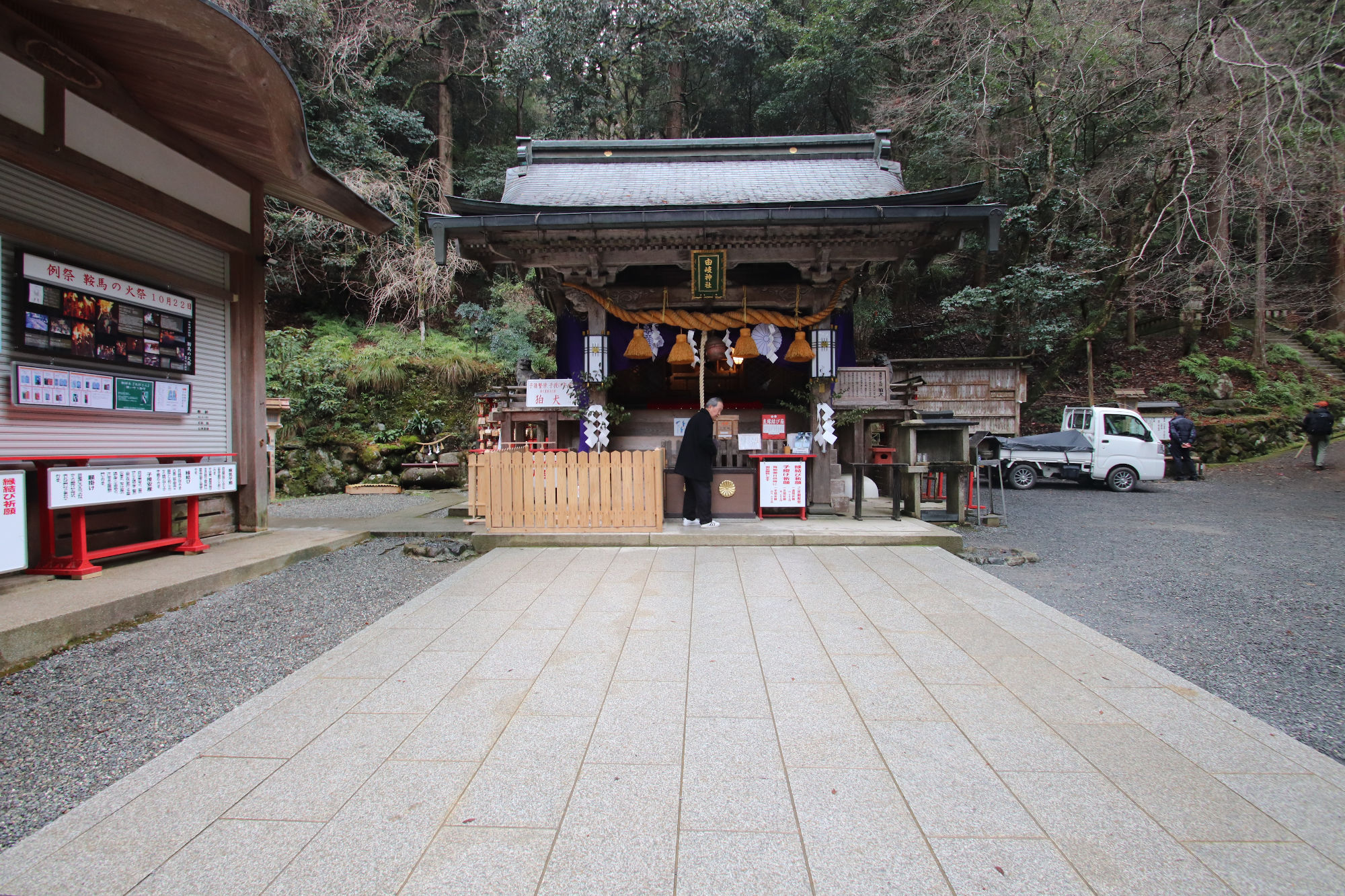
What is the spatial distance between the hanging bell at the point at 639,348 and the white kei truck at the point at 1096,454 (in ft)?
28.2

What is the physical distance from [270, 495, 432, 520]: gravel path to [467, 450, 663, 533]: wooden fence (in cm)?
315

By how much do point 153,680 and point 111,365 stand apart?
3582mm

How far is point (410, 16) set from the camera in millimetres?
16500

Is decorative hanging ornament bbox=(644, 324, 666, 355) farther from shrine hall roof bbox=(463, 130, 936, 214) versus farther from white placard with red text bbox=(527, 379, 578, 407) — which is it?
shrine hall roof bbox=(463, 130, 936, 214)

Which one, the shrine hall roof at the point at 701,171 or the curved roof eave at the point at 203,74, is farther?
the shrine hall roof at the point at 701,171

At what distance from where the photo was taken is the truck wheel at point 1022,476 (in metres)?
12.7

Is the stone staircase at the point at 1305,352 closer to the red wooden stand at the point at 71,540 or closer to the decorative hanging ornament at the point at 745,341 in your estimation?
the decorative hanging ornament at the point at 745,341

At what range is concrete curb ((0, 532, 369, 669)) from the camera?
3404mm

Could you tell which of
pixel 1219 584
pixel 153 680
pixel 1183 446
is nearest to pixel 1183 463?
pixel 1183 446

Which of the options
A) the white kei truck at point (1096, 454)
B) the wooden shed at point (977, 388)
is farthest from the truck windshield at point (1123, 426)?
the wooden shed at point (977, 388)

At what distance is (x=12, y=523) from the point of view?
3904mm

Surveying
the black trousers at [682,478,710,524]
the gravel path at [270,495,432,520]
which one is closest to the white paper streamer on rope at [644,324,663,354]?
the black trousers at [682,478,710,524]

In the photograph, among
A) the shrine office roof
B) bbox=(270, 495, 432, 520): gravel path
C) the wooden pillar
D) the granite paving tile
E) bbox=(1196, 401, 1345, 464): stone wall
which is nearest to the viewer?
the granite paving tile

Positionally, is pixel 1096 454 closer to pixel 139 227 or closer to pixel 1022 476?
pixel 1022 476
